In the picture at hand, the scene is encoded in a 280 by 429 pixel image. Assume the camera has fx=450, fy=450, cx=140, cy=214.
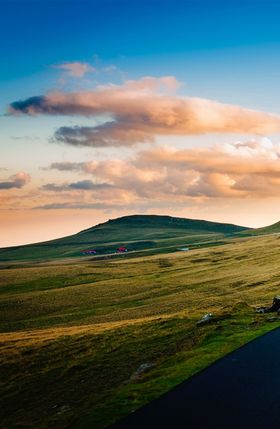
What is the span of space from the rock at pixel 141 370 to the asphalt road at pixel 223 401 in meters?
6.29

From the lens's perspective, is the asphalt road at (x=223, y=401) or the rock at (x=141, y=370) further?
the rock at (x=141, y=370)

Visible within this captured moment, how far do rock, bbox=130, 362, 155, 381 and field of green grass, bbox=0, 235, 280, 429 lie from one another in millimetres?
160

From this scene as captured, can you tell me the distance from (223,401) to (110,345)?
2700 cm

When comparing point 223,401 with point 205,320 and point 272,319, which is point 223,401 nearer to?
point 272,319

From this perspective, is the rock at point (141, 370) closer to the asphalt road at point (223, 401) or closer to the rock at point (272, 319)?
the asphalt road at point (223, 401)

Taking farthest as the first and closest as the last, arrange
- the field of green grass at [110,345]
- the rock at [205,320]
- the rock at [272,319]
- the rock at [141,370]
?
the rock at [205,320] < the rock at [272,319] < the rock at [141,370] < the field of green grass at [110,345]

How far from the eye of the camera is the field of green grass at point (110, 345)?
34.6 m

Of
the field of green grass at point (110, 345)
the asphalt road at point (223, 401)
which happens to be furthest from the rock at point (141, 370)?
the asphalt road at point (223, 401)

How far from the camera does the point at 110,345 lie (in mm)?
54719

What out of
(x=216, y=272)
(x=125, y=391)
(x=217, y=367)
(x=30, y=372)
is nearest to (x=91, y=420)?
(x=125, y=391)

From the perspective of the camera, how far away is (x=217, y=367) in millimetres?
37375

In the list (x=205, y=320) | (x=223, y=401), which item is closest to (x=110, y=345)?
(x=205, y=320)

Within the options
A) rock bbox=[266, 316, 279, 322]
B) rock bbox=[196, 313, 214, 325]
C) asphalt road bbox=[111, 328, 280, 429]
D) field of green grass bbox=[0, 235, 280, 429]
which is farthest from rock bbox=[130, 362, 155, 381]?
rock bbox=[266, 316, 279, 322]

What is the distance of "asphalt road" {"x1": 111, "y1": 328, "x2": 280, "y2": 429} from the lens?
26.4 metres
